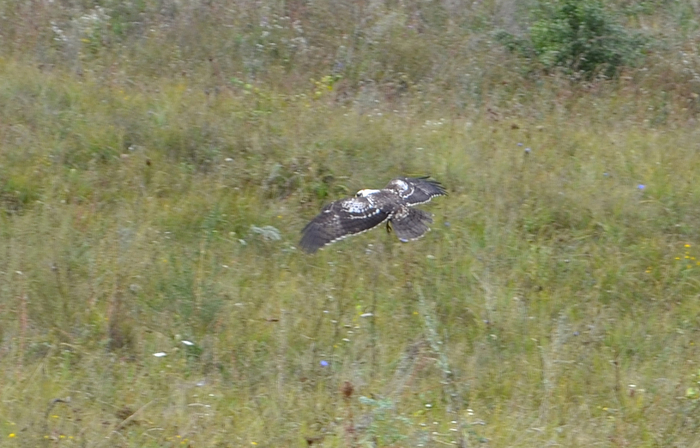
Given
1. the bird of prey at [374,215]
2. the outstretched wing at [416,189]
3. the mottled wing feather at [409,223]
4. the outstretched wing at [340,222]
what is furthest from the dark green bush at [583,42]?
the outstretched wing at [340,222]

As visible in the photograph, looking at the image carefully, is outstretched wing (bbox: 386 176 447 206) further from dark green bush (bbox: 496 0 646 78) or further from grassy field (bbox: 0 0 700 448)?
dark green bush (bbox: 496 0 646 78)

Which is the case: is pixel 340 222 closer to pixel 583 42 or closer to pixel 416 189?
pixel 416 189

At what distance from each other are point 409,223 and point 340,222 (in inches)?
20.6

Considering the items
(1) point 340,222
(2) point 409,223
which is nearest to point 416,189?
(2) point 409,223

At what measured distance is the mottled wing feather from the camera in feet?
17.2

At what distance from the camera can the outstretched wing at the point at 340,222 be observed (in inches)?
193

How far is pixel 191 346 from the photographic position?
4.33m

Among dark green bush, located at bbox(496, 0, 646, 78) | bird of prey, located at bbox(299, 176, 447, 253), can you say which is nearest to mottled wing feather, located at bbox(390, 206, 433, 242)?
bird of prey, located at bbox(299, 176, 447, 253)

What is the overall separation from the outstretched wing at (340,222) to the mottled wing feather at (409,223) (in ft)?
0.40

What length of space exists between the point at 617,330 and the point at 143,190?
123 inches

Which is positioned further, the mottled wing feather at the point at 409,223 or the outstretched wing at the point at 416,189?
the outstretched wing at the point at 416,189

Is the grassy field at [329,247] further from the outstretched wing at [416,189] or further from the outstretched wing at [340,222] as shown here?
the outstretched wing at [340,222]

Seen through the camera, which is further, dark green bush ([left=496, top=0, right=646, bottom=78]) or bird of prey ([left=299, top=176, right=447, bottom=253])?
dark green bush ([left=496, top=0, right=646, bottom=78])

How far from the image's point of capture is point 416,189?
18.7 feet
